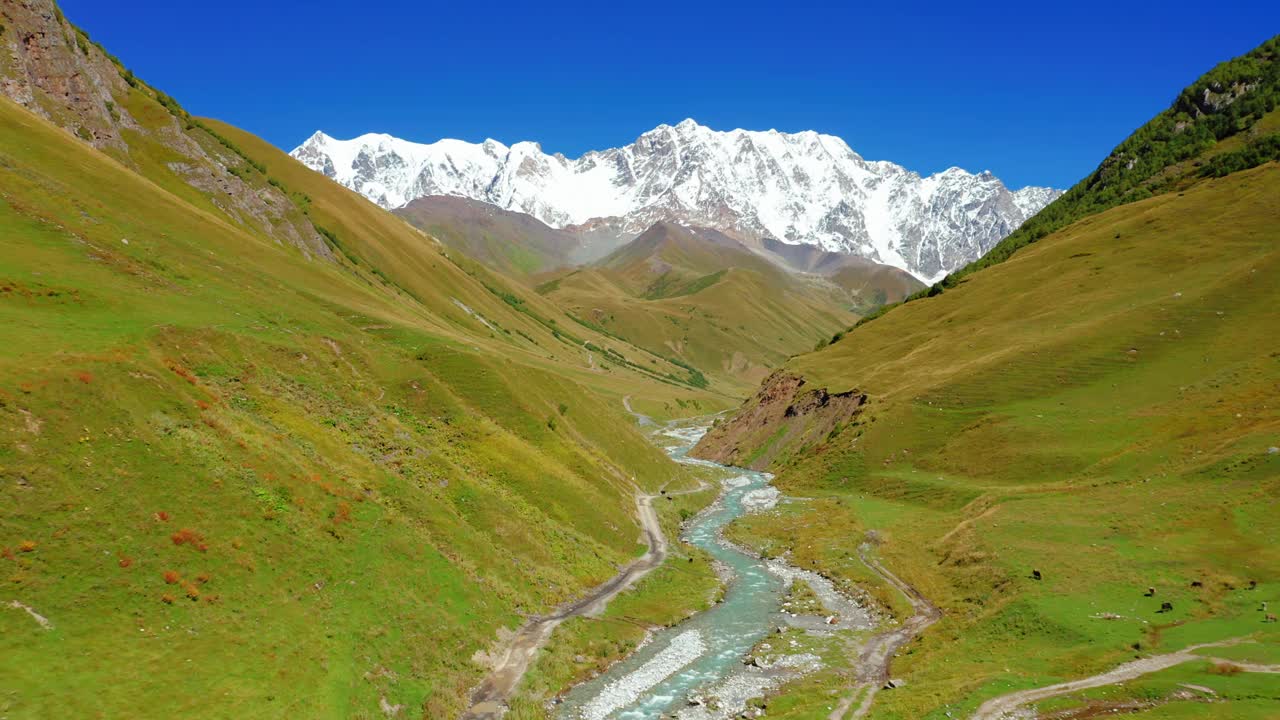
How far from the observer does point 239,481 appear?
44.7m

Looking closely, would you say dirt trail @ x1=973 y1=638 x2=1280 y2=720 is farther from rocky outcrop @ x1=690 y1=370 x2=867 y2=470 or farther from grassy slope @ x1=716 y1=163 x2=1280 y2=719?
rocky outcrop @ x1=690 y1=370 x2=867 y2=470

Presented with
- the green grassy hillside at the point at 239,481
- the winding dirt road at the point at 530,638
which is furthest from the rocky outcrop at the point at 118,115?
the winding dirt road at the point at 530,638

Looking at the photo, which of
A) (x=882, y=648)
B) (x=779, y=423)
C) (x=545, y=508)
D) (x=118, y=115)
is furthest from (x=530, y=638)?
(x=118, y=115)

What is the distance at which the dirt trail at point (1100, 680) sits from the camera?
35.1 metres

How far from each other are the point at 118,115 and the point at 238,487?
432ft

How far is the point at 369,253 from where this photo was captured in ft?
632

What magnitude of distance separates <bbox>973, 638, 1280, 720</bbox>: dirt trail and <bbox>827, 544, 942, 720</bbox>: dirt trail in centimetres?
692

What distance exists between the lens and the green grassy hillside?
33312mm

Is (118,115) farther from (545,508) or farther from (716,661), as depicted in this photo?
(716,661)

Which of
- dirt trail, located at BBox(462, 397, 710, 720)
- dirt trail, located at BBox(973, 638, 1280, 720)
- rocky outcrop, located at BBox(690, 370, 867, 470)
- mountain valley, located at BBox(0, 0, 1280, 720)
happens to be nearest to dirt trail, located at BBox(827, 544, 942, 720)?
mountain valley, located at BBox(0, 0, 1280, 720)

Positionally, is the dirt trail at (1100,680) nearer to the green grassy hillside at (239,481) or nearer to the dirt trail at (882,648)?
the dirt trail at (882,648)

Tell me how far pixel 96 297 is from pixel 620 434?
69.8m

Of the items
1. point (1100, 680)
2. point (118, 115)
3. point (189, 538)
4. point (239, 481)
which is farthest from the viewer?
point (118, 115)

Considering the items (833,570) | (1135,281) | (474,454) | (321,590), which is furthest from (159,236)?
(1135,281)
